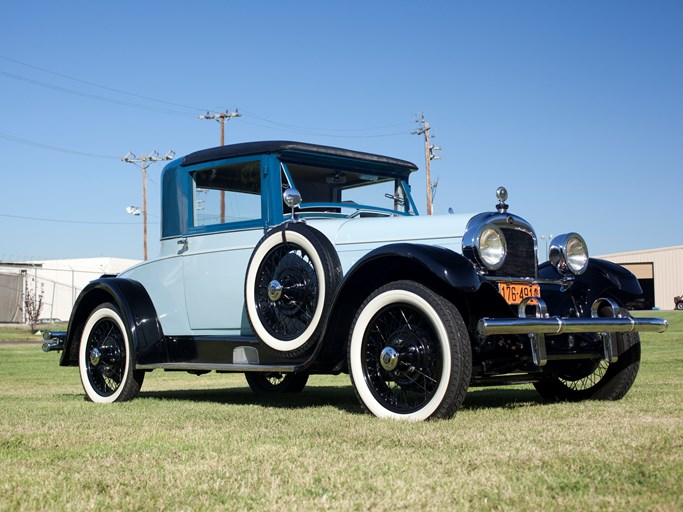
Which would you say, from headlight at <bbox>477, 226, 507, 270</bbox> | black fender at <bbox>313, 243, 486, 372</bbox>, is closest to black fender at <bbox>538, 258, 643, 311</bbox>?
headlight at <bbox>477, 226, 507, 270</bbox>

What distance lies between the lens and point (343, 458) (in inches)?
149

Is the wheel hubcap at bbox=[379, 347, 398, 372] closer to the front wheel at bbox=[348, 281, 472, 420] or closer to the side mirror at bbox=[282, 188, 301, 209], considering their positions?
the front wheel at bbox=[348, 281, 472, 420]

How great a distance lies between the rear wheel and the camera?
8273 millimetres

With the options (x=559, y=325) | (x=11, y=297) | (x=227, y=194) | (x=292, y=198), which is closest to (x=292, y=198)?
(x=292, y=198)

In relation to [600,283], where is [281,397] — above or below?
below

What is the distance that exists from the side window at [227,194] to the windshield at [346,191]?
11.4 inches

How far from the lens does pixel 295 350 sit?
5.91m

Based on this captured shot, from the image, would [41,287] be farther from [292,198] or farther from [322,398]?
[292,198]

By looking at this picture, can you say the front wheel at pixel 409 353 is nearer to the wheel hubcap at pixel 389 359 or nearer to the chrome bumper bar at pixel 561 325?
the wheel hubcap at pixel 389 359

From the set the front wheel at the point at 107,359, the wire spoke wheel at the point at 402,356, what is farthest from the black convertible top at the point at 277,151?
the wire spoke wheel at the point at 402,356

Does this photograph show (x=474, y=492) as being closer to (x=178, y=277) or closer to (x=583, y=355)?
(x=583, y=355)

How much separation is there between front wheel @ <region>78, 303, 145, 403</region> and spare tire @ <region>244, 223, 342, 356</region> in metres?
1.67


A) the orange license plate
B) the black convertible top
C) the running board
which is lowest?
the running board

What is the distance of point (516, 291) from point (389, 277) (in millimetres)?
849
